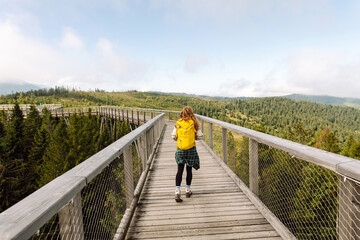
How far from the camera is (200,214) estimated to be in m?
3.06

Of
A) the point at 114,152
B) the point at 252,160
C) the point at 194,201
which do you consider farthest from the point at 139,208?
the point at 252,160

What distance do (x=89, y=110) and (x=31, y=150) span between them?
1250cm

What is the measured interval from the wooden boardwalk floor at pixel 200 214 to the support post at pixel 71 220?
4.28ft

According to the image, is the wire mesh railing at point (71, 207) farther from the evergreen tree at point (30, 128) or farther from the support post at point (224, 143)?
the evergreen tree at point (30, 128)

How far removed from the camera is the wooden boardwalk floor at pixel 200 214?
8.48ft

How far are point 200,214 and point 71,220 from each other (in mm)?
2117

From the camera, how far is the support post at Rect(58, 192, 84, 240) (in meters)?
1.25

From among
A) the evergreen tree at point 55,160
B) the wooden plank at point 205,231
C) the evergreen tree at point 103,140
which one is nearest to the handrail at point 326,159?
the wooden plank at point 205,231

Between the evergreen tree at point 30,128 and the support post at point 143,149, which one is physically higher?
the support post at point 143,149

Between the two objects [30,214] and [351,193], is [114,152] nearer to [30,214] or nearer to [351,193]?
[30,214]

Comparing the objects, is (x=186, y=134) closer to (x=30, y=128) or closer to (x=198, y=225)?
(x=198, y=225)

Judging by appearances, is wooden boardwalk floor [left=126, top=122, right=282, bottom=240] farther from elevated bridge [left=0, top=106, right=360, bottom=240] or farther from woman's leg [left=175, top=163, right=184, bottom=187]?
woman's leg [left=175, top=163, right=184, bottom=187]

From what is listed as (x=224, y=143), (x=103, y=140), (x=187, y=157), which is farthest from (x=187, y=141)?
(x=103, y=140)

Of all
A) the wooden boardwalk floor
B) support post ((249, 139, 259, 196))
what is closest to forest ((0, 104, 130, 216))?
the wooden boardwalk floor
